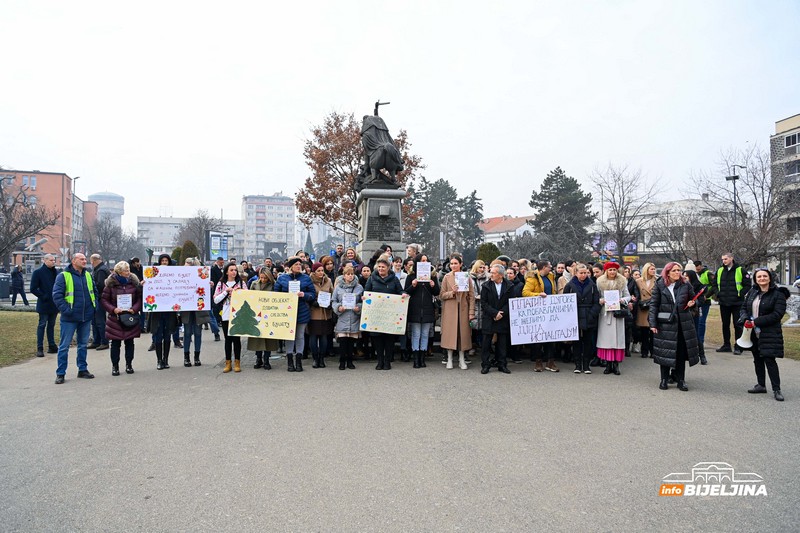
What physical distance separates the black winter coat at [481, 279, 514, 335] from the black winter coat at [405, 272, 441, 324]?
98 cm

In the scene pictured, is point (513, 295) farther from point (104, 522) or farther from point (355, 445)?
point (104, 522)

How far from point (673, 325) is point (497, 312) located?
288 cm

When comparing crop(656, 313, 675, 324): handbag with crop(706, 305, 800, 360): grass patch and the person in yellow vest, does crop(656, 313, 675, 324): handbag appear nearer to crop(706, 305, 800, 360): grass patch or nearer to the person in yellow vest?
crop(706, 305, 800, 360): grass patch

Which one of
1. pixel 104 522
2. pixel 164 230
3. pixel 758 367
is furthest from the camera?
pixel 164 230

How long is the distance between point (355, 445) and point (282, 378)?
381 centimetres

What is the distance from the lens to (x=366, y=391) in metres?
7.98

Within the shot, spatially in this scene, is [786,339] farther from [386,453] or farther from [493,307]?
[386,453]

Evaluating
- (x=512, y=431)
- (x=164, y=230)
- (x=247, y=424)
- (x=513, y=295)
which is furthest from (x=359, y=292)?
(x=164, y=230)

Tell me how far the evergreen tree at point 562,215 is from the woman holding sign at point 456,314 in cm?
3745

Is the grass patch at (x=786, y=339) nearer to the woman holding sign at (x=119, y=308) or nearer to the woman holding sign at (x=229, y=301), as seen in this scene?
the woman holding sign at (x=229, y=301)

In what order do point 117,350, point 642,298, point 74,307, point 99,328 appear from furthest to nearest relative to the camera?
1. point 99,328
2. point 642,298
3. point 117,350
4. point 74,307

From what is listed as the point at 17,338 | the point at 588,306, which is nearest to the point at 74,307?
the point at 17,338

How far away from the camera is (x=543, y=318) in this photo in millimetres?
9734

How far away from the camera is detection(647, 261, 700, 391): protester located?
25.9ft
